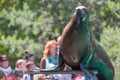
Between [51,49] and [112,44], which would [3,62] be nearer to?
[51,49]

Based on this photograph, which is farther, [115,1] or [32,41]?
[32,41]

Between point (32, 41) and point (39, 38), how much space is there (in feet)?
0.83

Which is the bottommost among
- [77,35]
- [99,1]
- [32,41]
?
[32,41]

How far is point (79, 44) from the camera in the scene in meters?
5.41

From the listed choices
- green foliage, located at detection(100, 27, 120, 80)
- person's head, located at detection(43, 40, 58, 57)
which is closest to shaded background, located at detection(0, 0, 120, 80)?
green foliage, located at detection(100, 27, 120, 80)

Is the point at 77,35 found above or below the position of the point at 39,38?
above

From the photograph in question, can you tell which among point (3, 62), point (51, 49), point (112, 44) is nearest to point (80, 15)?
point (3, 62)

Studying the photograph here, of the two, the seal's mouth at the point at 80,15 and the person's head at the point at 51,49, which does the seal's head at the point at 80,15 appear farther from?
the person's head at the point at 51,49

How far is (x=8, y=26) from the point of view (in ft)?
62.9

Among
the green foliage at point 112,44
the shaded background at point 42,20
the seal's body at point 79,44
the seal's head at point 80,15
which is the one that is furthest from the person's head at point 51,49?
the shaded background at point 42,20

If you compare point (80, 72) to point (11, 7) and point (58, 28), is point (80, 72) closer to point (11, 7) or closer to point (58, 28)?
point (58, 28)

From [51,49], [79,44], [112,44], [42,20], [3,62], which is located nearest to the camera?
[79,44]

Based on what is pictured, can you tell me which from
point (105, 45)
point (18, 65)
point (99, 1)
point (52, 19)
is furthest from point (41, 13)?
point (18, 65)

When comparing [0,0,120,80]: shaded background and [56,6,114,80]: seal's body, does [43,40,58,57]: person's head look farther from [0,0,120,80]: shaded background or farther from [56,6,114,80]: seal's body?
[0,0,120,80]: shaded background
